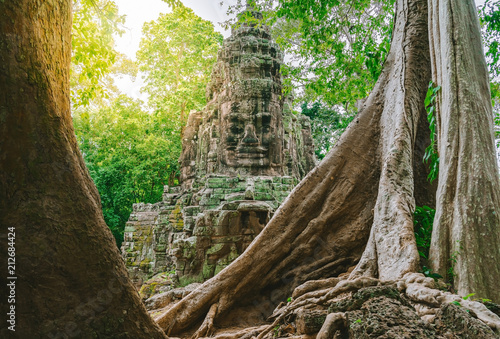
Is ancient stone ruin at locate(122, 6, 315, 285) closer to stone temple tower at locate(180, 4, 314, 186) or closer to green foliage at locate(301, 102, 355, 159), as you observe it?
stone temple tower at locate(180, 4, 314, 186)

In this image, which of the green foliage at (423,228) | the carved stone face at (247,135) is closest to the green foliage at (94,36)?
the green foliage at (423,228)

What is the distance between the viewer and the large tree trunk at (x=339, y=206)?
3.25 m

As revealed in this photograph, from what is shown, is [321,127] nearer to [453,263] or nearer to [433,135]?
[433,135]

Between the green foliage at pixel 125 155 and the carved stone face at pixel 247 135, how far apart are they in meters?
8.91

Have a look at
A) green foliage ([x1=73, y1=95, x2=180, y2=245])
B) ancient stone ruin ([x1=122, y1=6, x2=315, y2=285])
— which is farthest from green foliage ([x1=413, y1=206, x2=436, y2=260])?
green foliage ([x1=73, y1=95, x2=180, y2=245])

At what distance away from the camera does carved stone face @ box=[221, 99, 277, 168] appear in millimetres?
10656

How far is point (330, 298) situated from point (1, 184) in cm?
202

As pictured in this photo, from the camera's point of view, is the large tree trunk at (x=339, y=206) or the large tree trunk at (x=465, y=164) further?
the large tree trunk at (x=339, y=206)

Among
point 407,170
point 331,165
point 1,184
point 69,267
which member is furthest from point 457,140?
point 1,184

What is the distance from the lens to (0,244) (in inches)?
58.8

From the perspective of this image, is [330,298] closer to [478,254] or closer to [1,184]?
[478,254]

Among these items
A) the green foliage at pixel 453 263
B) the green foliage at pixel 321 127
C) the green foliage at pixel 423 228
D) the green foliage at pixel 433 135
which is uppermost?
the green foliage at pixel 321 127

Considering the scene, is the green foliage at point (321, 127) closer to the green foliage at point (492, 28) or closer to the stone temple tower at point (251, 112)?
the stone temple tower at point (251, 112)

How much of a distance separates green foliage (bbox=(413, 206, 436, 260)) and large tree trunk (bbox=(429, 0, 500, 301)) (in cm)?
36
